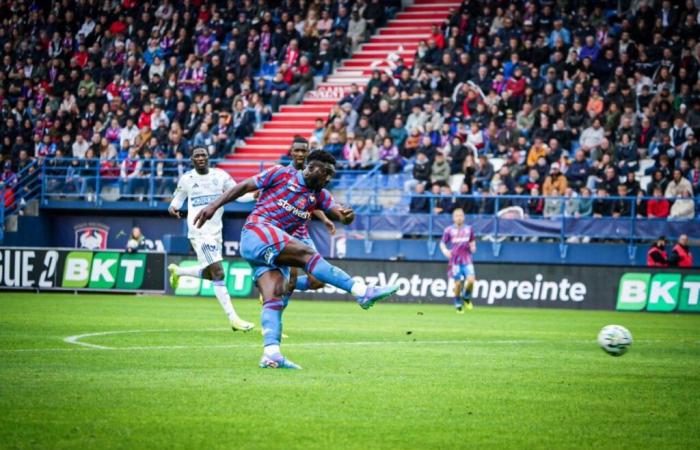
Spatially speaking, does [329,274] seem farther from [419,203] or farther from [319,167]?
[419,203]

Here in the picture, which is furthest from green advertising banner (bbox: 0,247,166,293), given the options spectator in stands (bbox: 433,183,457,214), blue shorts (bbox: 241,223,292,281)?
blue shorts (bbox: 241,223,292,281)

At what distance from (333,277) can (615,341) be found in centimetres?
377

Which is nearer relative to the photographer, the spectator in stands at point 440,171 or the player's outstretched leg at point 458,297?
the player's outstretched leg at point 458,297

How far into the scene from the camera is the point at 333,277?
A: 11.7 meters

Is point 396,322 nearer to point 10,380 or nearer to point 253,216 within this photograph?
point 253,216

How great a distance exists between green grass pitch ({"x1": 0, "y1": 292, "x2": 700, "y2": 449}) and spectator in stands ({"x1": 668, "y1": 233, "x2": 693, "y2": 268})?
9172 millimetres

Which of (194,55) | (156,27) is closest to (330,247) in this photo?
(194,55)

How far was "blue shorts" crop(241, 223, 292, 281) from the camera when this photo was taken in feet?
39.5

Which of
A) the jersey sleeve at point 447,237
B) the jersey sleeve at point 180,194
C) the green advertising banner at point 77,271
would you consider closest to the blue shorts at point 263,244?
the jersey sleeve at point 180,194

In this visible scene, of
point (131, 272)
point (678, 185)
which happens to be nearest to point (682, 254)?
point (678, 185)

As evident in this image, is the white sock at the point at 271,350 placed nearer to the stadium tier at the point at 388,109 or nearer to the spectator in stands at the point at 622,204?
the stadium tier at the point at 388,109

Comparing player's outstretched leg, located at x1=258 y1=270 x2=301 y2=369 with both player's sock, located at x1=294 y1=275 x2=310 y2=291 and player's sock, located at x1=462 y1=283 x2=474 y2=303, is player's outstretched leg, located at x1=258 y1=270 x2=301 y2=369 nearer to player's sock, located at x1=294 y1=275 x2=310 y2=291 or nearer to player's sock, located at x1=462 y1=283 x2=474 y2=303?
player's sock, located at x1=294 y1=275 x2=310 y2=291

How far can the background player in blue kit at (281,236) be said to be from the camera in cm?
1176

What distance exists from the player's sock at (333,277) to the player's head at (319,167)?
0.89 m
